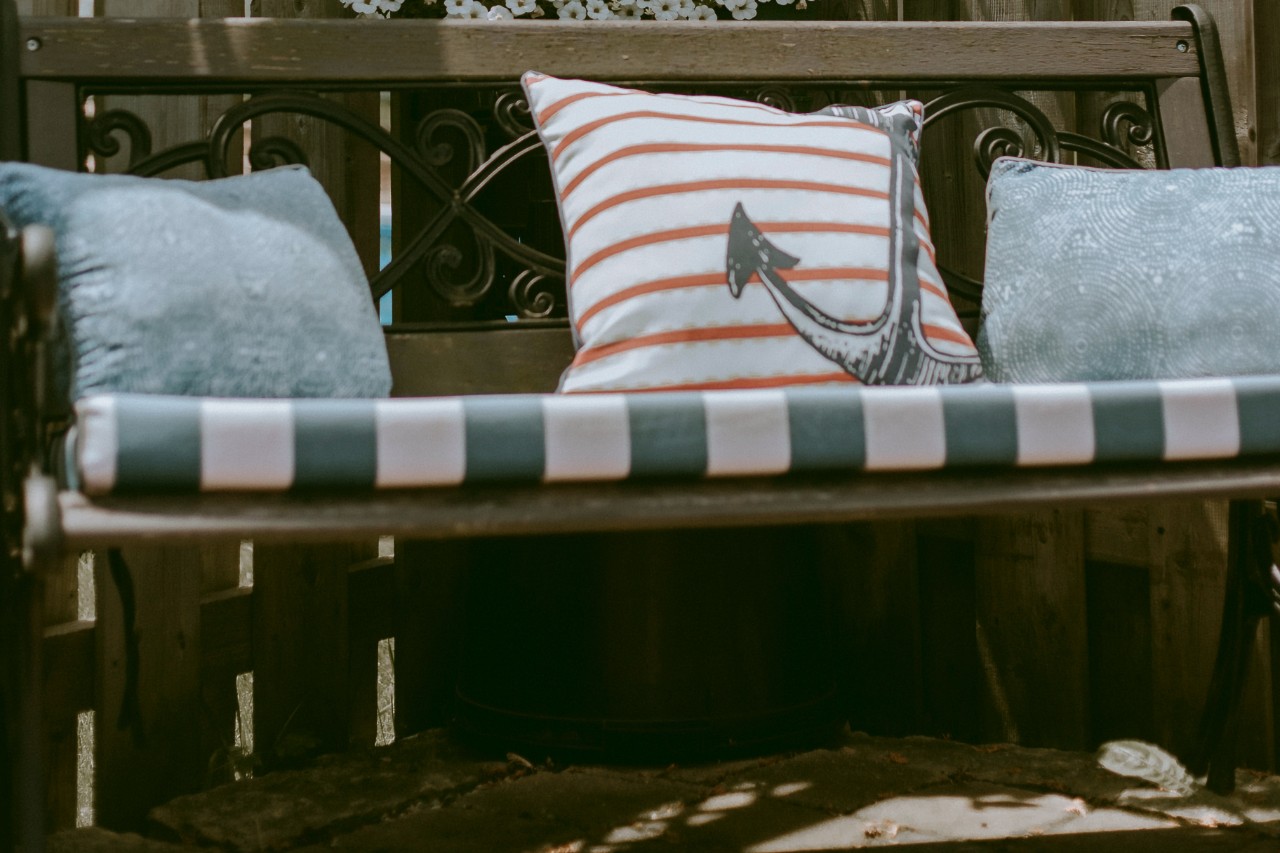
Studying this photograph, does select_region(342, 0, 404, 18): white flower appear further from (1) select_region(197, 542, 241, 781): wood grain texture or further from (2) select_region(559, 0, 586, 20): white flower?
(1) select_region(197, 542, 241, 781): wood grain texture

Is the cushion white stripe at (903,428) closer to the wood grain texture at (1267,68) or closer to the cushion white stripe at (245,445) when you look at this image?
the cushion white stripe at (245,445)

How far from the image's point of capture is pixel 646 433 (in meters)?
0.89

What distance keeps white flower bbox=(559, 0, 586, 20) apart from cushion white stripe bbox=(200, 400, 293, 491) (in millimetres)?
1292

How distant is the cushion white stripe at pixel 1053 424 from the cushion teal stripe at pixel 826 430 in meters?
0.13

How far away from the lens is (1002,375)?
145 cm

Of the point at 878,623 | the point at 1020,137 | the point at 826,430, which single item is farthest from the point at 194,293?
the point at 878,623

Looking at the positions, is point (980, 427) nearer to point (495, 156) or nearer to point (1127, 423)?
point (1127, 423)

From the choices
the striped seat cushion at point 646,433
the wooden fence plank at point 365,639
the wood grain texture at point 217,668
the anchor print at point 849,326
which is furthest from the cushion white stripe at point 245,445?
the wooden fence plank at point 365,639

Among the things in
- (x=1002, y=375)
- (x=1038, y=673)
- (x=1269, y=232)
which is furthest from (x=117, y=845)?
(x=1269, y=232)

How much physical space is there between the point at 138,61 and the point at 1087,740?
162 centimetres

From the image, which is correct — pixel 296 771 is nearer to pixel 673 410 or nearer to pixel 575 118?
pixel 575 118

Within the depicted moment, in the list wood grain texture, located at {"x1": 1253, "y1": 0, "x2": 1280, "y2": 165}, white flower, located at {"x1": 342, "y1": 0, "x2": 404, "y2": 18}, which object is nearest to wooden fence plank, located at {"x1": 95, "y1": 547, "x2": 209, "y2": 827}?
white flower, located at {"x1": 342, "y1": 0, "x2": 404, "y2": 18}

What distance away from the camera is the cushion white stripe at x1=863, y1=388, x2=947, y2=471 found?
93 cm

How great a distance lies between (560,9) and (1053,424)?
1.28 meters
